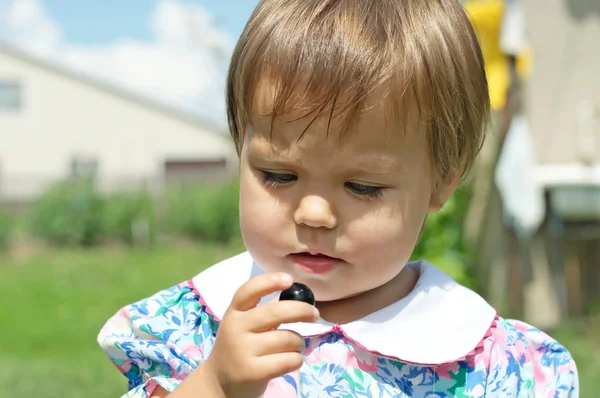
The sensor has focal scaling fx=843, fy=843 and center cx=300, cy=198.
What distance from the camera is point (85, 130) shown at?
907 inches

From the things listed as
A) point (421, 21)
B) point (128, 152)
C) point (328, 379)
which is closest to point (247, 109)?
point (421, 21)

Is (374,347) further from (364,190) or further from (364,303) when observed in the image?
(364,190)

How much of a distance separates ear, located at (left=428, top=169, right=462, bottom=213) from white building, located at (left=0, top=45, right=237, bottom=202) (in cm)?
2043

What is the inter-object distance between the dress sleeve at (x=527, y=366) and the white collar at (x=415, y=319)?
2.3 inches

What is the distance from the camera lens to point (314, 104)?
1.33 m

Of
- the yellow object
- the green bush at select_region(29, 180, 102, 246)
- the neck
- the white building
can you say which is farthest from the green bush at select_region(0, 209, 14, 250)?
the neck

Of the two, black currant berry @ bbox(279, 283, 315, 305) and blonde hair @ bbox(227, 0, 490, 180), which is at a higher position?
blonde hair @ bbox(227, 0, 490, 180)

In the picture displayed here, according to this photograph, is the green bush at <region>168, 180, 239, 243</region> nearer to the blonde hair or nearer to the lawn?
the lawn

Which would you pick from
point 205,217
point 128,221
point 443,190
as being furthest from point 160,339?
point 205,217

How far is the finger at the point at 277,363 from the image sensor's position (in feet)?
3.99

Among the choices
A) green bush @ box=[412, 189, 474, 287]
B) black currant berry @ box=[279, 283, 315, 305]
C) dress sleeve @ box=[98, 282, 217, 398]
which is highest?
black currant berry @ box=[279, 283, 315, 305]

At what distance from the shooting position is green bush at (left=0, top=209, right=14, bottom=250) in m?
13.9

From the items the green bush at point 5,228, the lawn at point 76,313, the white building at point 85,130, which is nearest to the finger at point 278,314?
the lawn at point 76,313

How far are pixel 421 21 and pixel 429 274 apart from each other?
1.64 feet
